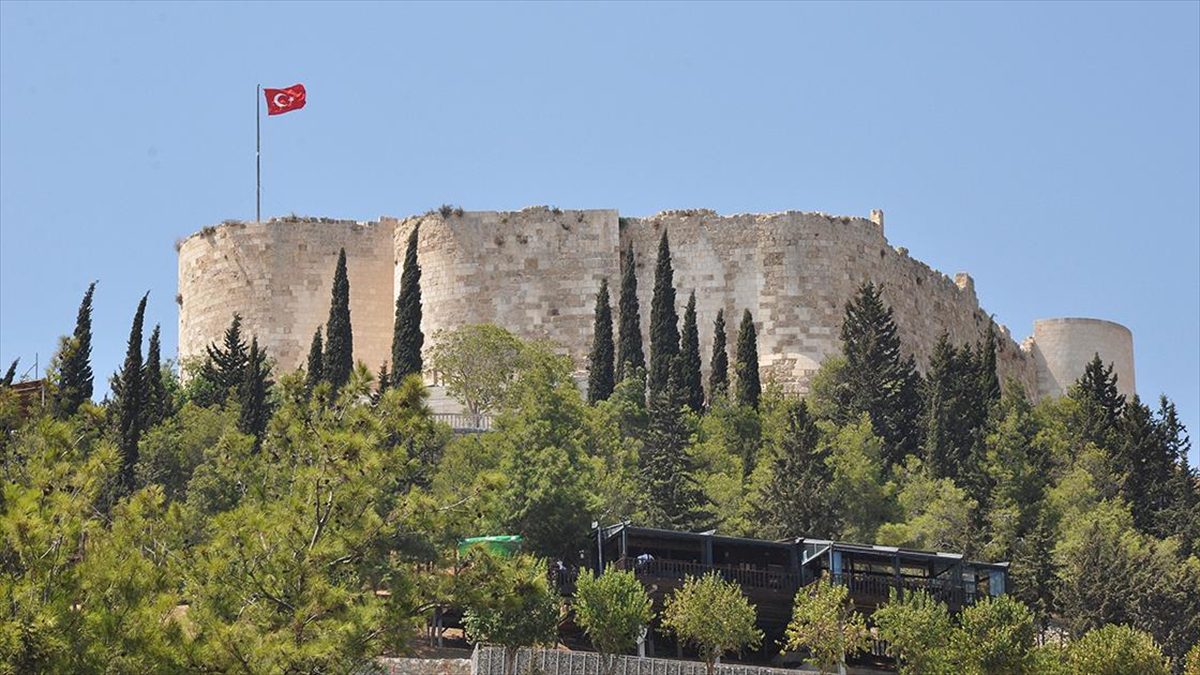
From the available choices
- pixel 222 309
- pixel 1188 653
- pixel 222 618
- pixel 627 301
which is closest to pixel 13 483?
Result: pixel 222 618

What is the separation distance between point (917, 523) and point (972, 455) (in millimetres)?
5885

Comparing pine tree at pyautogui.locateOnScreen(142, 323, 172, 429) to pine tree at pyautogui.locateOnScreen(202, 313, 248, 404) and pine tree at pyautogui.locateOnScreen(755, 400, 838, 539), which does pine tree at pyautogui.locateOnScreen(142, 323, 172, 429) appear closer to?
pine tree at pyautogui.locateOnScreen(202, 313, 248, 404)

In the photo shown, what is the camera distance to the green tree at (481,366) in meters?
75.1

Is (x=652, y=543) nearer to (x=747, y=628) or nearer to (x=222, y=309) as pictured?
(x=747, y=628)

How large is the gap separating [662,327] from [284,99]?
62.3ft

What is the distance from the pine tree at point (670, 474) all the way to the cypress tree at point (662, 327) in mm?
4846

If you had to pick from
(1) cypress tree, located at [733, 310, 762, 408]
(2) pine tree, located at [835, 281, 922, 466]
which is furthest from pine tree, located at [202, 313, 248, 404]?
(2) pine tree, located at [835, 281, 922, 466]

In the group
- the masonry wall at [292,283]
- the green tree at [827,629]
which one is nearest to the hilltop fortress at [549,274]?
the masonry wall at [292,283]

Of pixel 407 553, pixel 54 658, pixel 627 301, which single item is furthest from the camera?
pixel 627 301

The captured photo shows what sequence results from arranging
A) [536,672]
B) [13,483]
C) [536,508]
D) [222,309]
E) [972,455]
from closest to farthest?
[13,483], [536,672], [536,508], [972,455], [222,309]

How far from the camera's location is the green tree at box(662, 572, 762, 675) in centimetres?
4675

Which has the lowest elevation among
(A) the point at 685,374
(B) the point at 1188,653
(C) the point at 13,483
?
(B) the point at 1188,653

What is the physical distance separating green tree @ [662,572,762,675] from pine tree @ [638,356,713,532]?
22.3ft

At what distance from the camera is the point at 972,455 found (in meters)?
63.2
